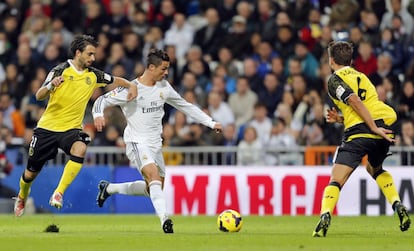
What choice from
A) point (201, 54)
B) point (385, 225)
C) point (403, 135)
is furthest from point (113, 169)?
point (385, 225)

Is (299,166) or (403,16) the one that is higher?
(403,16)

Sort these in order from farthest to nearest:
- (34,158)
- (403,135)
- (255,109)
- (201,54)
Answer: (201,54) → (255,109) → (403,135) → (34,158)

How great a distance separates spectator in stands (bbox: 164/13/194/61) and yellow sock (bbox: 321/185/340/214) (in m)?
12.4

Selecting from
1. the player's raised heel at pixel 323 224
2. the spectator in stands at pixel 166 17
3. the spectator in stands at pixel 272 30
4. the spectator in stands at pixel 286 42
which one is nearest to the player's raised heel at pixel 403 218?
the player's raised heel at pixel 323 224

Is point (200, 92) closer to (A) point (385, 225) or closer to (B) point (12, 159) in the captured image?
(B) point (12, 159)

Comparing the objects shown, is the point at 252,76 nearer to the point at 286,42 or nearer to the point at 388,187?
the point at 286,42

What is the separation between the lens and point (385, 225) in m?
16.5

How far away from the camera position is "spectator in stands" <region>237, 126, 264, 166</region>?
867 inches

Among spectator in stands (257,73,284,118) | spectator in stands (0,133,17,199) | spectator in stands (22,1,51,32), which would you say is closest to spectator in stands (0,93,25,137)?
spectator in stands (0,133,17,199)

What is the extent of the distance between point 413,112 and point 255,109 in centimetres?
→ 301

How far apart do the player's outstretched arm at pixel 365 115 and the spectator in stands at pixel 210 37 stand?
38.5 ft

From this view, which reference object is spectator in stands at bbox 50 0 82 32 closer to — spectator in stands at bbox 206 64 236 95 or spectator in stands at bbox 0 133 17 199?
spectator in stands at bbox 206 64 236 95

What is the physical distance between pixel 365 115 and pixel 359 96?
31 centimetres

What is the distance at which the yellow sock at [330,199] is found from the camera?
1315cm
